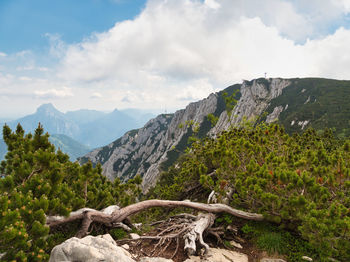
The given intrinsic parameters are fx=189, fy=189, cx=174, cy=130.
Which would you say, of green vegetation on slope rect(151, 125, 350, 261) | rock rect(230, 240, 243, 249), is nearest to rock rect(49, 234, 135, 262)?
rock rect(230, 240, 243, 249)

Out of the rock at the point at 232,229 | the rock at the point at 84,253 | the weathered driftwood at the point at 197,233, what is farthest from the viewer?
the rock at the point at 232,229

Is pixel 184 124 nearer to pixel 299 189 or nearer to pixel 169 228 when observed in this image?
pixel 169 228

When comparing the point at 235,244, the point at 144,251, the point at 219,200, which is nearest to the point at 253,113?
the point at 219,200

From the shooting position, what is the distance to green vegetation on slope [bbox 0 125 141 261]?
197 inches

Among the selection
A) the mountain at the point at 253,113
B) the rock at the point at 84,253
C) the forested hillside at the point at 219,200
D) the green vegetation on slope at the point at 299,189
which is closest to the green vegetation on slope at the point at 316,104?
the mountain at the point at 253,113

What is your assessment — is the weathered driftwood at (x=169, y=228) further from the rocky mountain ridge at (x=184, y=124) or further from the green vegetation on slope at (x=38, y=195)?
the rocky mountain ridge at (x=184, y=124)

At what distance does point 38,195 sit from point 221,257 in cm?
672

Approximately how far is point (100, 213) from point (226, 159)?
6.61 meters

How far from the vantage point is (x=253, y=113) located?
497ft

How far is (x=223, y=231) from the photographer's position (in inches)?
339

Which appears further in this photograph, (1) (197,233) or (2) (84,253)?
(1) (197,233)

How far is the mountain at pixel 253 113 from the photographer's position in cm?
10650

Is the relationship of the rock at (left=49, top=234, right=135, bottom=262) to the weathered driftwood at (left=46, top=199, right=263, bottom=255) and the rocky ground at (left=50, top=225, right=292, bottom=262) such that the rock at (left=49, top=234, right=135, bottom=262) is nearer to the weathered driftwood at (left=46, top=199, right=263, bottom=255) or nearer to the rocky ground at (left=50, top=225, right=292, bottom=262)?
the rocky ground at (left=50, top=225, right=292, bottom=262)

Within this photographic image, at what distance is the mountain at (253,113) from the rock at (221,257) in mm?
99306
